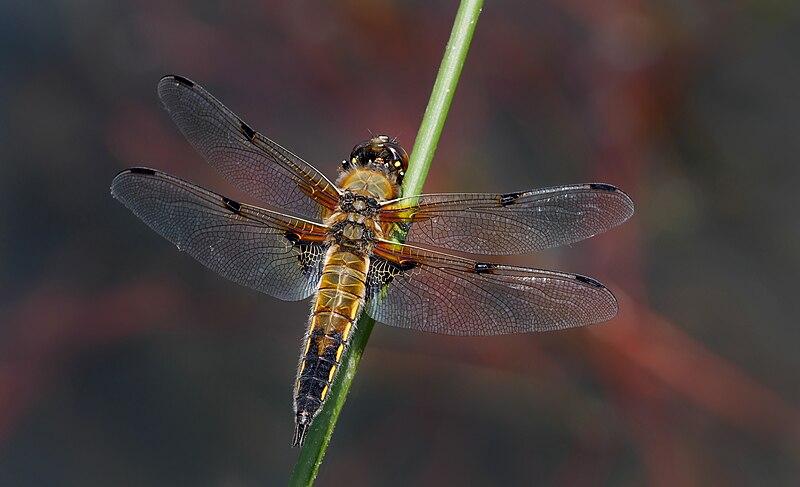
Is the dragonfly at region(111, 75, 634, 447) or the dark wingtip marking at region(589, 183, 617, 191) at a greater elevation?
the dark wingtip marking at region(589, 183, 617, 191)

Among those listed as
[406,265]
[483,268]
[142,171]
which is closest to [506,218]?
[483,268]

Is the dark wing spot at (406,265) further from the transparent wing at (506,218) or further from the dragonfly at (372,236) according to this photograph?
the transparent wing at (506,218)

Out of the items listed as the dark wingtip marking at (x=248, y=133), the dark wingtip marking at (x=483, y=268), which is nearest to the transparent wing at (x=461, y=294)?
the dark wingtip marking at (x=483, y=268)

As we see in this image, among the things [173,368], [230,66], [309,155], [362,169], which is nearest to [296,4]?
[230,66]

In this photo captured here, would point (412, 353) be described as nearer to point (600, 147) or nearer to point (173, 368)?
point (173, 368)

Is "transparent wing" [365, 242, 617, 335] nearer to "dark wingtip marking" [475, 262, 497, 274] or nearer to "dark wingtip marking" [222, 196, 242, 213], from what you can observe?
"dark wingtip marking" [475, 262, 497, 274]

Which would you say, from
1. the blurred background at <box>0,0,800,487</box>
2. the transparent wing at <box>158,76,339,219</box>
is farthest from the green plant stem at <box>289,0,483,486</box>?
the blurred background at <box>0,0,800,487</box>
